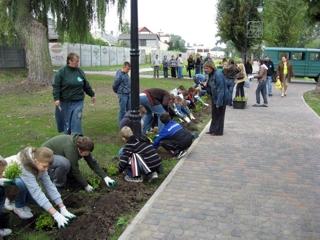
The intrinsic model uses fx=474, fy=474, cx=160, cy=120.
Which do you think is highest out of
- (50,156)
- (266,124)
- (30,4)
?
(30,4)

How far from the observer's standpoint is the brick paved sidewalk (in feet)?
16.9

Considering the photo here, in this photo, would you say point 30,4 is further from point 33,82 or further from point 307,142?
point 307,142

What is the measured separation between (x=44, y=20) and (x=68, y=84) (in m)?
13.2

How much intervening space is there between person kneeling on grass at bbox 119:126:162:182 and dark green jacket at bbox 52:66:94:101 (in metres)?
1.82

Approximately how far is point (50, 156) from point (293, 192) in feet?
11.3

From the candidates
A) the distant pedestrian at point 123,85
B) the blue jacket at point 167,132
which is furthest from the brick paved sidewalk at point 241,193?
the distant pedestrian at point 123,85

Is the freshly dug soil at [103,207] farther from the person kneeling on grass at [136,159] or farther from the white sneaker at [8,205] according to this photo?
the white sneaker at [8,205]

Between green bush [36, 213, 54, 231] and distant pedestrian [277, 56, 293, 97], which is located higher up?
distant pedestrian [277, 56, 293, 97]

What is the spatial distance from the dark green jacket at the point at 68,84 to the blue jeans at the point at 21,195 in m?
3.03

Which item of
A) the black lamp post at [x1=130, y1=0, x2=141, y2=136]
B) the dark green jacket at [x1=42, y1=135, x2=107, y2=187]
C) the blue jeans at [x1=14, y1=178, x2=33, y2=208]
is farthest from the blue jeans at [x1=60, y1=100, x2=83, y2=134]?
the blue jeans at [x1=14, y1=178, x2=33, y2=208]

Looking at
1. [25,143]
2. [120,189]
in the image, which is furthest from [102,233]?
[25,143]

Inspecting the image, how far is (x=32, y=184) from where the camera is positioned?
5078 mm

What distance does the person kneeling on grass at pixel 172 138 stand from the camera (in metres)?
8.39

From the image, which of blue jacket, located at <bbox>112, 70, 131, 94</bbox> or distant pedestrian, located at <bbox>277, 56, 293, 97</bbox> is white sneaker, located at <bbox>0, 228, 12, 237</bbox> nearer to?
blue jacket, located at <bbox>112, 70, 131, 94</bbox>
